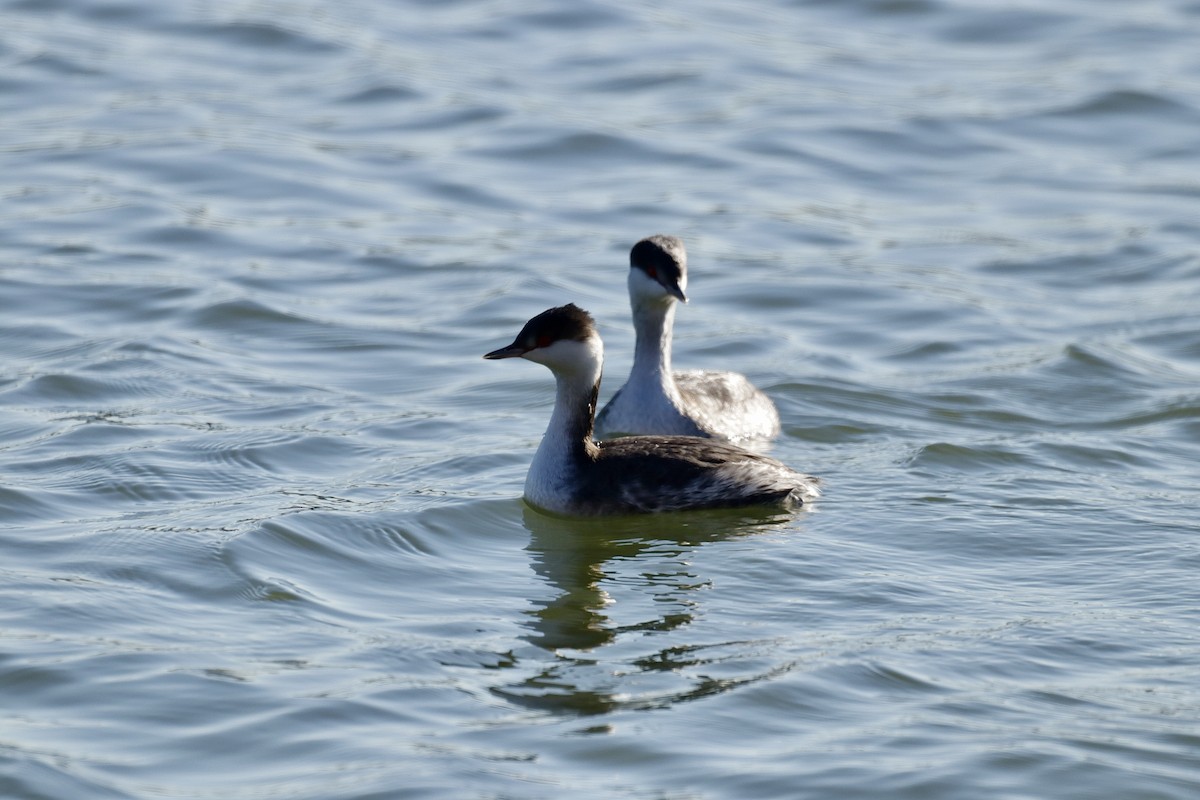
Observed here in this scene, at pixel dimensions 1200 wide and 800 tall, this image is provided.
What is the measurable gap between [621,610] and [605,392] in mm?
4502

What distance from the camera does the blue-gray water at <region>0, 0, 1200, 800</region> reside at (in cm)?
771

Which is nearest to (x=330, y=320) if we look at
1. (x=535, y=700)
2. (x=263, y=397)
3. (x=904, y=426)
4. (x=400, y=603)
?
(x=263, y=397)

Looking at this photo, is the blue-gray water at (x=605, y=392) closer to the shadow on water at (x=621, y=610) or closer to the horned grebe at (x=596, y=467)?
the shadow on water at (x=621, y=610)

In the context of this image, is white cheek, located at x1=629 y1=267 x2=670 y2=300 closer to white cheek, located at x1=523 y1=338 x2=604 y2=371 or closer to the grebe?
the grebe

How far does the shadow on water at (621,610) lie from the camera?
26.5 feet

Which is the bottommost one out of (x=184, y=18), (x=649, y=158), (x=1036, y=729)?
(x=1036, y=729)

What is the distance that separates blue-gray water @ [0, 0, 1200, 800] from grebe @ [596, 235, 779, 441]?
542mm

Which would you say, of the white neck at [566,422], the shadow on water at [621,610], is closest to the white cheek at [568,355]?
the white neck at [566,422]

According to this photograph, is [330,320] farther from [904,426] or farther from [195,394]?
[904,426]

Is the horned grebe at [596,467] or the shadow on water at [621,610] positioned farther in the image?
the horned grebe at [596,467]

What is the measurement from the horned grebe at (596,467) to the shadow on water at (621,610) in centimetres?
10

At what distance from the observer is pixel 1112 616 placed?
29.7ft

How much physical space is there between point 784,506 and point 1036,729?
3.23m

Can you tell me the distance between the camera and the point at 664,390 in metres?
12.3
